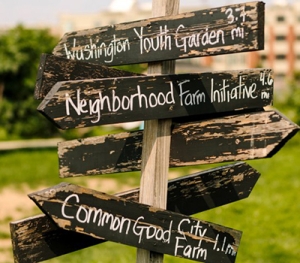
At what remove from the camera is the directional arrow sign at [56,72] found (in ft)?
9.07

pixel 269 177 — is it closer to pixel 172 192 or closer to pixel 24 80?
pixel 172 192

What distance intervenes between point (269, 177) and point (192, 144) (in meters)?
10.1

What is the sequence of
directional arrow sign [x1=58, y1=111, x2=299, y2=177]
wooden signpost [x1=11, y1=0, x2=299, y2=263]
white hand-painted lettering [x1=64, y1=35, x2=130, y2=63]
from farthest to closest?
white hand-painted lettering [x1=64, y1=35, x2=130, y2=63]
directional arrow sign [x1=58, y1=111, x2=299, y2=177]
wooden signpost [x1=11, y1=0, x2=299, y2=263]

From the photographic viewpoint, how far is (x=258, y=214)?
9391 millimetres

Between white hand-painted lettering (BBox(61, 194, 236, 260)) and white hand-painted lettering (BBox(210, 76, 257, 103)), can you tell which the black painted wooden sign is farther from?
white hand-painted lettering (BBox(210, 76, 257, 103))

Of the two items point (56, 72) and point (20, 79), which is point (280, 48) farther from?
point (56, 72)

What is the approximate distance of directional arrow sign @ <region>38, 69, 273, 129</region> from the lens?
2.68 metres

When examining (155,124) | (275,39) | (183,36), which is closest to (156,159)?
(155,124)

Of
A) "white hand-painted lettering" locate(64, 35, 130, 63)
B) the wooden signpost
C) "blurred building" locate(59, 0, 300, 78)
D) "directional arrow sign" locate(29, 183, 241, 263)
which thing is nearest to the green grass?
"directional arrow sign" locate(29, 183, 241, 263)

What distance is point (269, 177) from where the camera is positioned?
12891mm

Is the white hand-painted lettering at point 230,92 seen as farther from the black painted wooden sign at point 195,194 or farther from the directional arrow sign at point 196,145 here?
the black painted wooden sign at point 195,194

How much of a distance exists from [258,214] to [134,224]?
6743 mm

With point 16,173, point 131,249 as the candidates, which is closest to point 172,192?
point 131,249

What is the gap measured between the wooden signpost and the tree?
782 inches
